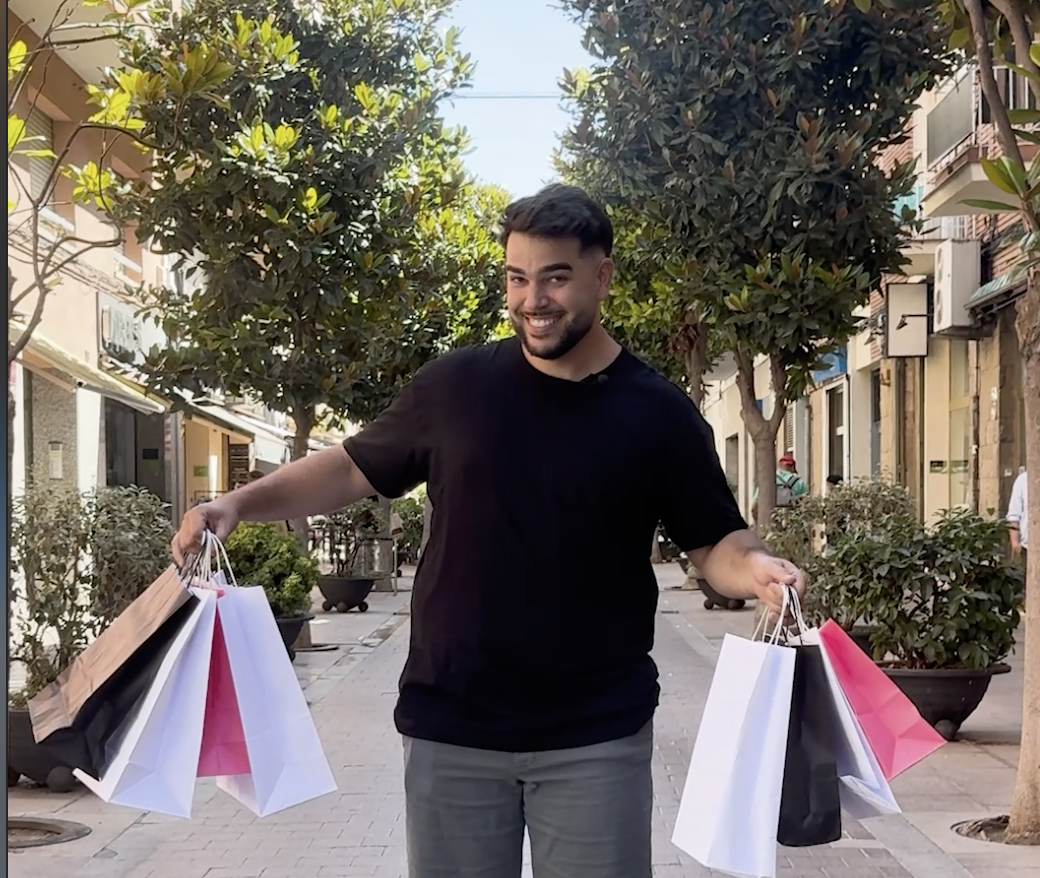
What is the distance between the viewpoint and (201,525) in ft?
9.13

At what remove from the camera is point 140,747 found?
2688 millimetres

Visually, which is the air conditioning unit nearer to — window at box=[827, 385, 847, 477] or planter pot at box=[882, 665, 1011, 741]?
window at box=[827, 385, 847, 477]

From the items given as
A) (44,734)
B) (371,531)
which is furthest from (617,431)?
(371,531)

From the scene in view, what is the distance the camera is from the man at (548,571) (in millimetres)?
2664

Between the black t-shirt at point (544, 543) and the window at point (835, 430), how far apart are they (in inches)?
997

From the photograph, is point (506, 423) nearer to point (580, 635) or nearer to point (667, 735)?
point (580, 635)

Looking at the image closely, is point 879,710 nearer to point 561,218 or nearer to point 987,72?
point 561,218

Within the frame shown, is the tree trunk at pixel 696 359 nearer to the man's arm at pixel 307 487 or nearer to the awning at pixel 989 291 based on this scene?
the awning at pixel 989 291

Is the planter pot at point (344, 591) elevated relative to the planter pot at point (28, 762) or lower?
lower

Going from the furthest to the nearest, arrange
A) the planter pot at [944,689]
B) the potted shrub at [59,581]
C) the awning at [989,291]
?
1. the awning at [989,291]
2. the planter pot at [944,689]
3. the potted shrub at [59,581]

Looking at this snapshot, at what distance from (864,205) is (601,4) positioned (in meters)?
2.74

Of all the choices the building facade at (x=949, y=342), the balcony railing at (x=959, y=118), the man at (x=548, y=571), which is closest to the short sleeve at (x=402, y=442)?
the man at (x=548, y=571)

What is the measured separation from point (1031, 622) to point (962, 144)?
11.5 metres

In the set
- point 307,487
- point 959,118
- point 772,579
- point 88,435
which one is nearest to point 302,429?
point 88,435
